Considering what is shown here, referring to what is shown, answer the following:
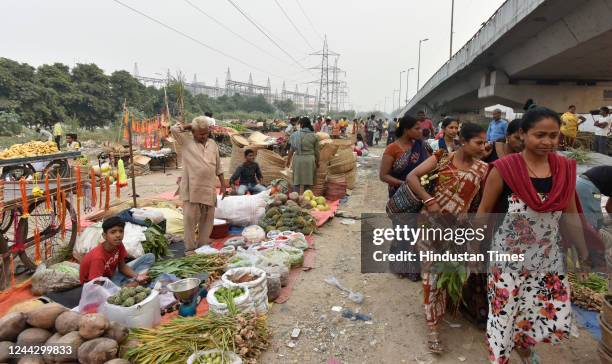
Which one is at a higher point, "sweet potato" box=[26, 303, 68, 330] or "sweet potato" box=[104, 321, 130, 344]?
"sweet potato" box=[26, 303, 68, 330]

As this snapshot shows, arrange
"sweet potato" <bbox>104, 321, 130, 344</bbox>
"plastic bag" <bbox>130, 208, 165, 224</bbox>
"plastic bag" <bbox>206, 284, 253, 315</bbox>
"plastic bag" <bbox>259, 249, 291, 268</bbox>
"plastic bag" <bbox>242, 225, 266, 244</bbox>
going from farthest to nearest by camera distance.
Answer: "plastic bag" <bbox>242, 225, 266, 244</bbox> → "plastic bag" <bbox>130, 208, 165, 224</bbox> → "plastic bag" <bbox>259, 249, 291, 268</bbox> → "plastic bag" <bbox>206, 284, 253, 315</bbox> → "sweet potato" <bbox>104, 321, 130, 344</bbox>

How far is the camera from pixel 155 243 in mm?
4422

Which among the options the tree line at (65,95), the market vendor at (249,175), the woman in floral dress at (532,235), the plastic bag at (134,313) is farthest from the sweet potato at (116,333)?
the tree line at (65,95)

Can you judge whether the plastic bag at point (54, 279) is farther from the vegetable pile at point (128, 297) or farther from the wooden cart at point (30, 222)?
the vegetable pile at point (128, 297)

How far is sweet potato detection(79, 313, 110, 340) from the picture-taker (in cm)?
240

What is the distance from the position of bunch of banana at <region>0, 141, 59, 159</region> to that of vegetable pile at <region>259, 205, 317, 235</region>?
3.19 metres

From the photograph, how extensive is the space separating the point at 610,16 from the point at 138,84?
35082 mm

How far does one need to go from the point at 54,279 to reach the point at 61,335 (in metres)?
1.46

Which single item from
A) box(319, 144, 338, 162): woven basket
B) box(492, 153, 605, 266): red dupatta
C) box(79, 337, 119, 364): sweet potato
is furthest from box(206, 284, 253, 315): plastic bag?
box(319, 144, 338, 162): woven basket

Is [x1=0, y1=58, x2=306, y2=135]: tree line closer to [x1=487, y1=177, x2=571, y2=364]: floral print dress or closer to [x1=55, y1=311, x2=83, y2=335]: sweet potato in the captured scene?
[x1=55, y1=311, x2=83, y2=335]: sweet potato

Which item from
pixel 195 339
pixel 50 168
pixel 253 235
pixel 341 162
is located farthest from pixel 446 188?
pixel 341 162

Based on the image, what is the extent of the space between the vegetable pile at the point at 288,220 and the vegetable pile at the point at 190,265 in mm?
Result: 1278

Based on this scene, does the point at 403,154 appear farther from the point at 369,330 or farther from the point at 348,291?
the point at 369,330

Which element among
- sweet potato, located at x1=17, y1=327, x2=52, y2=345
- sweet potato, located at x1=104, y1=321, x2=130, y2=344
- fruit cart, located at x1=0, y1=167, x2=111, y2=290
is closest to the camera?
sweet potato, located at x1=17, y1=327, x2=52, y2=345
